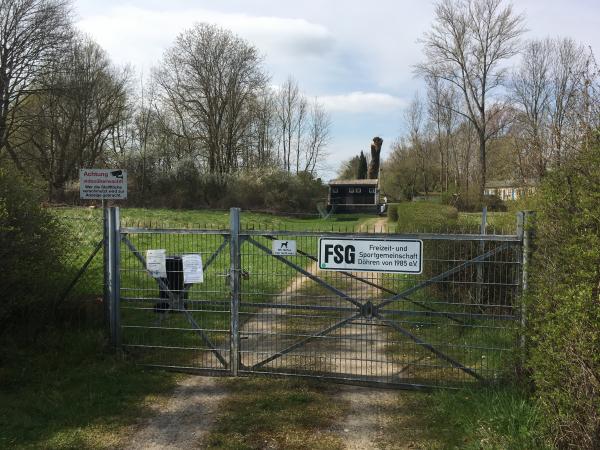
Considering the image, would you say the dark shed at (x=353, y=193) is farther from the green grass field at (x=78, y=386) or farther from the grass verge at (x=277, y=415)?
the grass verge at (x=277, y=415)

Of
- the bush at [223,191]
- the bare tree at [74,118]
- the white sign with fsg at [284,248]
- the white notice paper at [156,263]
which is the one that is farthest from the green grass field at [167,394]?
the bush at [223,191]

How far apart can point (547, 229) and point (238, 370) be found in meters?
3.63

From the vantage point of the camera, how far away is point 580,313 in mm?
3445

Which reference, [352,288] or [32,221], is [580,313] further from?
[32,221]

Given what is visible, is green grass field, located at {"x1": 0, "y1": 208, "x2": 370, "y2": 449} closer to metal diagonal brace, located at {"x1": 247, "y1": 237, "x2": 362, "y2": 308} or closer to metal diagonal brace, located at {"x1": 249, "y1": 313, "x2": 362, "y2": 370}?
metal diagonal brace, located at {"x1": 247, "y1": 237, "x2": 362, "y2": 308}

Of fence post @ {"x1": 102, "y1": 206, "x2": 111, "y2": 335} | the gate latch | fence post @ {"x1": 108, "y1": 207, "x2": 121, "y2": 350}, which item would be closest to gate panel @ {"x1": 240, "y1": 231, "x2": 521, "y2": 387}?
the gate latch

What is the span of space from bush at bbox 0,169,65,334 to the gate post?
763 millimetres

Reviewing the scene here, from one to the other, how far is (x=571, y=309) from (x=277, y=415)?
2.78 m

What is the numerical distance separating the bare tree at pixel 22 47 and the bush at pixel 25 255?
2671 centimetres

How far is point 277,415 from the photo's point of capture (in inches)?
193

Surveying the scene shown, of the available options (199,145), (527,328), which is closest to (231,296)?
(527,328)

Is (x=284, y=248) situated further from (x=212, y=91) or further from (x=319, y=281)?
(x=212, y=91)

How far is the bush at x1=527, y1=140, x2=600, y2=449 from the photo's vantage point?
340 cm

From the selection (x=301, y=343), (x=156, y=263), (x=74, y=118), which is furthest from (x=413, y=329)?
(x=74, y=118)
